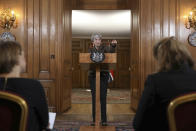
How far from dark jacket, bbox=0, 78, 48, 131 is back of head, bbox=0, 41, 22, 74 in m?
0.09

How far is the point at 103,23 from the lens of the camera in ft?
27.0

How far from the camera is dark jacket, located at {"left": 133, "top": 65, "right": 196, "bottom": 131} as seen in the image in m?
1.35

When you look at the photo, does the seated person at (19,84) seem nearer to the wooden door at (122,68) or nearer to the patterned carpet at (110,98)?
the patterned carpet at (110,98)

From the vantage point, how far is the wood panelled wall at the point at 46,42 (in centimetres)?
477

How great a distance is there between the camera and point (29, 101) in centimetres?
142

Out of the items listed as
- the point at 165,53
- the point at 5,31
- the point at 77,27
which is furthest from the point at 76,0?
the point at 165,53

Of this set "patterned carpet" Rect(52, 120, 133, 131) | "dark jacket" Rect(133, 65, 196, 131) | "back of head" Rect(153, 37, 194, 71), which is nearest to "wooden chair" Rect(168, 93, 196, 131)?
"dark jacket" Rect(133, 65, 196, 131)

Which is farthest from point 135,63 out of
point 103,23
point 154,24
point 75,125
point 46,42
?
point 103,23

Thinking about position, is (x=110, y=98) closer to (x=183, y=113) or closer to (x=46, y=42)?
(x=46, y=42)

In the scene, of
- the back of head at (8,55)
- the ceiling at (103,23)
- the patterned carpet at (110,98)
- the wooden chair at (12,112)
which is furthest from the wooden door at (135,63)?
the wooden chair at (12,112)

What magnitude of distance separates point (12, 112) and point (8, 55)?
370mm

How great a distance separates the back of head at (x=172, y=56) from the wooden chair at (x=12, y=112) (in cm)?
82

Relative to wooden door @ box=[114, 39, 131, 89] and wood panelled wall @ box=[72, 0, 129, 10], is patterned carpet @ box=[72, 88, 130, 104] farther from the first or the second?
wood panelled wall @ box=[72, 0, 129, 10]

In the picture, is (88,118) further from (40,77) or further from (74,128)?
(40,77)
